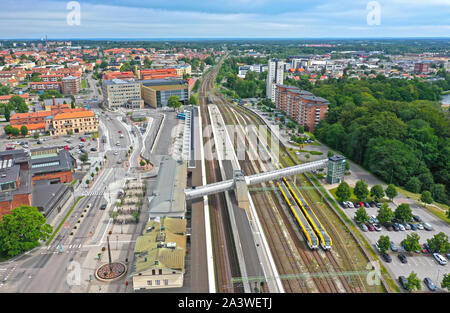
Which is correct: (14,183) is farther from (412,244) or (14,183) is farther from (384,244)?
(412,244)

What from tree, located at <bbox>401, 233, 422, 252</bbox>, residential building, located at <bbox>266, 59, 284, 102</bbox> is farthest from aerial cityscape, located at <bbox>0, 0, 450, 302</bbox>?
residential building, located at <bbox>266, 59, 284, 102</bbox>

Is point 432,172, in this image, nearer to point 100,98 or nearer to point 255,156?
point 255,156

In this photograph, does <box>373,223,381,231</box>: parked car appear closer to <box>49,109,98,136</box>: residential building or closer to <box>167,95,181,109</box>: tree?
<box>49,109,98,136</box>: residential building

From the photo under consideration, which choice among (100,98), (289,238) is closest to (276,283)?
(289,238)

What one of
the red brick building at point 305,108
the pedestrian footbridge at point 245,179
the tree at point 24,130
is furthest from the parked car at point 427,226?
the tree at point 24,130

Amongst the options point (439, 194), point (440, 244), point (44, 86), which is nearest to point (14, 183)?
point (440, 244)
